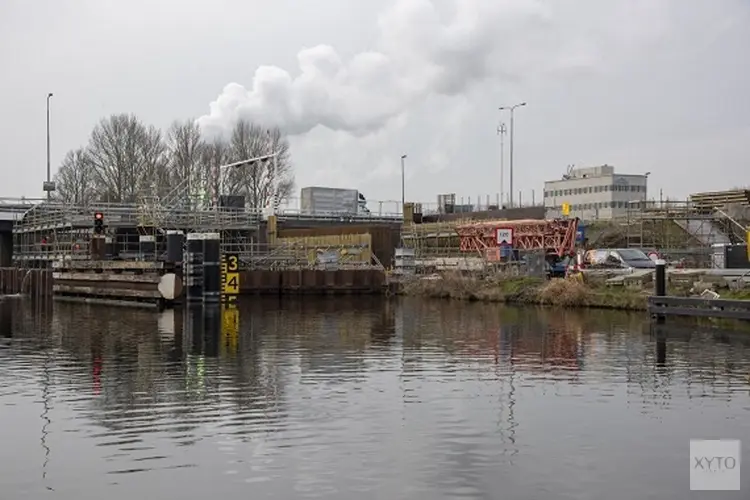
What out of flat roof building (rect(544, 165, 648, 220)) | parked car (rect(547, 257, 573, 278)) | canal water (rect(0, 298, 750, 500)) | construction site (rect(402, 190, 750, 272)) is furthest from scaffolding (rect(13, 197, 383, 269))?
flat roof building (rect(544, 165, 648, 220))

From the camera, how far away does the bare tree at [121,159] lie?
81188 mm

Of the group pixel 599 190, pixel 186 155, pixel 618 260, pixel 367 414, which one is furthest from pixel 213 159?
pixel 367 414

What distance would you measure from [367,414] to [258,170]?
77588 millimetres

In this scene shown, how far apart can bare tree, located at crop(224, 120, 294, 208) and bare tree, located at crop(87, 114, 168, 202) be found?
8242 millimetres

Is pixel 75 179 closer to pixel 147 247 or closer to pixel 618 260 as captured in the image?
pixel 147 247

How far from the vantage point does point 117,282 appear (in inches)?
1799

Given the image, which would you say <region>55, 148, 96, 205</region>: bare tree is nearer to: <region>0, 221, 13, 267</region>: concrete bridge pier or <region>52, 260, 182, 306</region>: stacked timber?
<region>0, 221, 13, 267</region>: concrete bridge pier

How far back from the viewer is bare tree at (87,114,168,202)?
81.2 m

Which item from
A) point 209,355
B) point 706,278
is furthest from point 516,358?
point 706,278

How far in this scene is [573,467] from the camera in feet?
37.0

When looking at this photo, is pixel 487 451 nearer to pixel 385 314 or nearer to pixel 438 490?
pixel 438 490

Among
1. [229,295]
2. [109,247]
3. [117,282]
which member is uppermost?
[109,247]

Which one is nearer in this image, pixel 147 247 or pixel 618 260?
pixel 618 260

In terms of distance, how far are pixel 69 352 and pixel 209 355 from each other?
407cm
